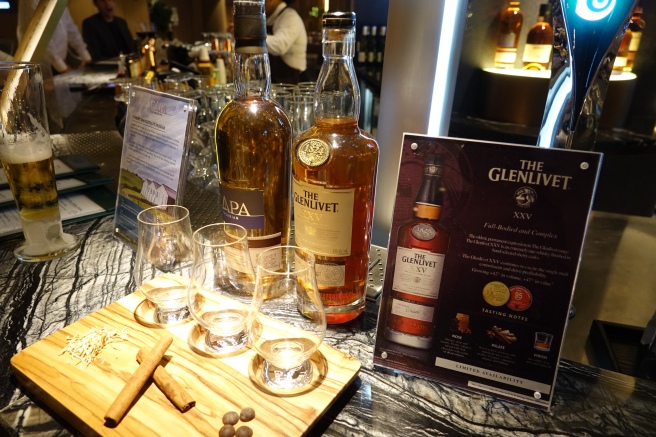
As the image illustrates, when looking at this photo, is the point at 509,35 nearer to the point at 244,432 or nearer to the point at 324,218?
the point at 324,218

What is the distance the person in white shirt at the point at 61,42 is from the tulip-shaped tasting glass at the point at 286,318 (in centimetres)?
144

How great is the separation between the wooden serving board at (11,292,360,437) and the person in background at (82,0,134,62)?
5595 millimetres

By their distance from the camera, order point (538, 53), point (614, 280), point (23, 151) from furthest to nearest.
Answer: point (538, 53) → point (614, 280) → point (23, 151)

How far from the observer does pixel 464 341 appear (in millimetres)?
599

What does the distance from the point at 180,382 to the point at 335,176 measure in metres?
0.37

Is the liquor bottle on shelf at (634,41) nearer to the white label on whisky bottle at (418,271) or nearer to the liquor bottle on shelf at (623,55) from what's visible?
the liquor bottle on shelf at (623,55)

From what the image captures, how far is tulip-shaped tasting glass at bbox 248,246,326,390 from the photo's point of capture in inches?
23.7

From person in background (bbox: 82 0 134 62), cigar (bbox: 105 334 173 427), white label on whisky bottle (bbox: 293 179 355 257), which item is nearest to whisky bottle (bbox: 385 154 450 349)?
white label on whisky bottle (bbox: 293 179 355 257)

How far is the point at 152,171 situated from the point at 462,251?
67cm

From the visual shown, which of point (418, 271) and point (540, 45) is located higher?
point (540, 45)

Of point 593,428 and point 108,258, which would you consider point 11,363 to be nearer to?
point 108,258

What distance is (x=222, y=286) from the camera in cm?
73

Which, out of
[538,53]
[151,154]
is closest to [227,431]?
[151,154]

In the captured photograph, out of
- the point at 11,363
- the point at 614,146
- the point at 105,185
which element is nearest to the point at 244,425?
the point at 11,363
